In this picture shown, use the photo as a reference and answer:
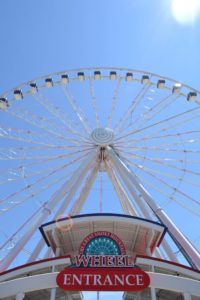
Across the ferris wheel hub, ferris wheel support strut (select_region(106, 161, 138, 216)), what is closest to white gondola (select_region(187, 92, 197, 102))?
the ferris wheel hub

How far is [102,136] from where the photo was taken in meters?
25.2

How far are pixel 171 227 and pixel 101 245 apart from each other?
16.1 feet

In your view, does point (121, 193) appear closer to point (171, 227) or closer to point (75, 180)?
point (75, 180)

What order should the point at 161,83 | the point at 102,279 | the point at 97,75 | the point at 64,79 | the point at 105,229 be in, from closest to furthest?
the point at 102,279, the point at 105,229, the point at 161,83, the point at 64,79, the point at 97,75

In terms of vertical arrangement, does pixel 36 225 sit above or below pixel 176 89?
below

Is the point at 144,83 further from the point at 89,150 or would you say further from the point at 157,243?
the point at 157,243

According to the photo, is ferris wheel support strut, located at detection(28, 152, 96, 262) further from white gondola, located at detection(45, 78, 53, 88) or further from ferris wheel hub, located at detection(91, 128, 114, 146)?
Result: white gondola, located at detection(45, 78, 53, 88)

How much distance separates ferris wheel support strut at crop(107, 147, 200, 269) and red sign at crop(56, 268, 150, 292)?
4976 mm

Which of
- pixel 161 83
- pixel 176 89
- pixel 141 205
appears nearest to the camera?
pixel 141 205

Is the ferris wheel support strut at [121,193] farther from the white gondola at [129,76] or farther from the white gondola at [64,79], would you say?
the white gondola at [64,79]

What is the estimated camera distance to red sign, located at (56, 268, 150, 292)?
1247 centimetres

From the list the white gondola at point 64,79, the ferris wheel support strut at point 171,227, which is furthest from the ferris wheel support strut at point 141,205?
the white gondola at point 64,79

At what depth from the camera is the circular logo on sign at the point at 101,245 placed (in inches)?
582

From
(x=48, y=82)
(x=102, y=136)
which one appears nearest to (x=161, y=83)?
(x=102, y=136)
